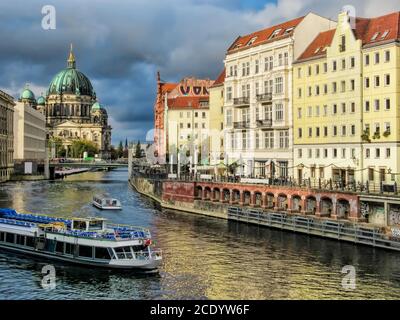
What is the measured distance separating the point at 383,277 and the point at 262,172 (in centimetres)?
4632

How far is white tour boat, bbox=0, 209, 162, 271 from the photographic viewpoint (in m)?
45.9

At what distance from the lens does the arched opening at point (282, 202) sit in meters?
71.8

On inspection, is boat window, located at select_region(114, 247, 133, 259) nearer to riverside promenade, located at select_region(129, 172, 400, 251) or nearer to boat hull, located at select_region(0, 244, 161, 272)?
boat hull, located at select_region(0, 244, 161, 272)

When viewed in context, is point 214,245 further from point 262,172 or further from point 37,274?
point 262,172

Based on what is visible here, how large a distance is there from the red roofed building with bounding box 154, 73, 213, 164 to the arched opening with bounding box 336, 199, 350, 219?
70.6 m

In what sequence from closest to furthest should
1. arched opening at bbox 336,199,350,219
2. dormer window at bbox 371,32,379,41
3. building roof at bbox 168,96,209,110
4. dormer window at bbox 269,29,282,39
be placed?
arched opening at bbox 336,199,350,219 < dormer window at bbox 371,32,379,41 < dormer window at bbox 269,29,282,39 < building roof at bbox 168,96,209,110

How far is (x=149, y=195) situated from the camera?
369ft

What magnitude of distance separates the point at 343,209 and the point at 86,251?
2884 centimetres

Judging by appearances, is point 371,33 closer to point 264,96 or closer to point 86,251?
point 264,96

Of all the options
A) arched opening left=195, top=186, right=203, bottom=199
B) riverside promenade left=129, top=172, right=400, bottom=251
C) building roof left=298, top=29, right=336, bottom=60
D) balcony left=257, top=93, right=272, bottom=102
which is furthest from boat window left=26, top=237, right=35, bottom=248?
balcony left=257, top=93, right=272, bottom=102

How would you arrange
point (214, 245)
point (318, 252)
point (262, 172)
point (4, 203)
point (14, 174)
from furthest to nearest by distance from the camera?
point (14, 174) → point (4, 203) → point (262, 172) → point (214, 245) → point (318, 252)

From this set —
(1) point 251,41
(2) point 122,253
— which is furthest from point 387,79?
(2) point 122,253

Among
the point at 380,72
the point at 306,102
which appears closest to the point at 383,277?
the point at 380,72

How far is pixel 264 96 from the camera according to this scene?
8631cm
